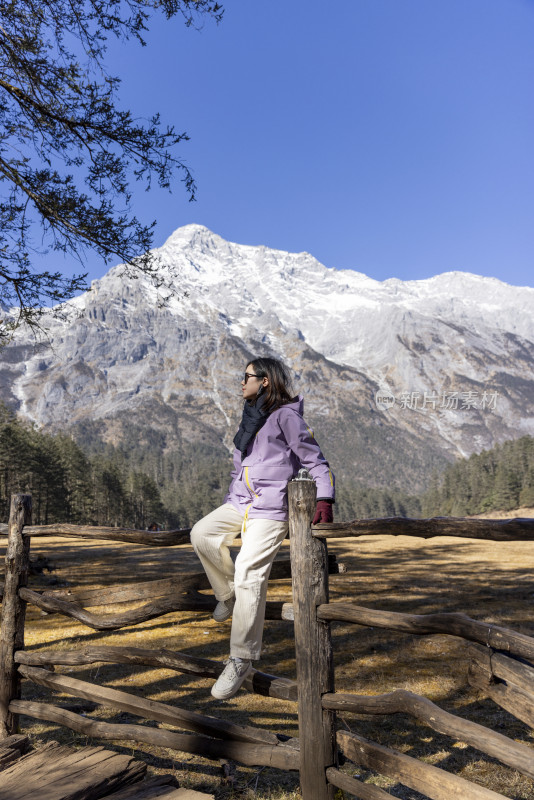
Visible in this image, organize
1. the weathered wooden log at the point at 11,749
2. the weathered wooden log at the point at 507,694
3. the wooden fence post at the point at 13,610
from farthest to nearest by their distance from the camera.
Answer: the wooden fence post at the point at 13,610 < the weathered wooden log at the point at 11,749 < the weathered wooden log at the point at 507,694

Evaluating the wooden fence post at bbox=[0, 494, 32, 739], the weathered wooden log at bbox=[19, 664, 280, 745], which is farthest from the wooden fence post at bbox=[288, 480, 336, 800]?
the wooden fence post at bbox=[0, 494, 32, 739]

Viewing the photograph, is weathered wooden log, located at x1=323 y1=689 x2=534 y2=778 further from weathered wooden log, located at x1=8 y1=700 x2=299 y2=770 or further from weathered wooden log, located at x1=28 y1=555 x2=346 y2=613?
weathered wooden log, located at x1=28 y1=555 x2=346 y2=613

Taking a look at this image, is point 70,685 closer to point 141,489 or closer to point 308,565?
point 308,565

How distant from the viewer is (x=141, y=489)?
83812mm

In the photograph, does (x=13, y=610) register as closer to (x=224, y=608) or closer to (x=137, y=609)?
(x=137, y=609)

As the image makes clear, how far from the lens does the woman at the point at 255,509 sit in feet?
11.0

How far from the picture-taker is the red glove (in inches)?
126

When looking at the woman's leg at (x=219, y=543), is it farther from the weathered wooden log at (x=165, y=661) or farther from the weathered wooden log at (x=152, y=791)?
the weathered wooden log at (x=152, y=791)

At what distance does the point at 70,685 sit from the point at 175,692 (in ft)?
4.94

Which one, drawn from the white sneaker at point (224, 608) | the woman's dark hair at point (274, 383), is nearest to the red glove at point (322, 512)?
the woman's dark hair at point (274, 383)

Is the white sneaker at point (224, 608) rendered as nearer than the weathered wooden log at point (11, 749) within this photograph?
No

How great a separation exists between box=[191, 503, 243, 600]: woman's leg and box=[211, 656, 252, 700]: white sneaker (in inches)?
16.4

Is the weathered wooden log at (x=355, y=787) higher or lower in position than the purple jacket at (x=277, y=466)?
lower

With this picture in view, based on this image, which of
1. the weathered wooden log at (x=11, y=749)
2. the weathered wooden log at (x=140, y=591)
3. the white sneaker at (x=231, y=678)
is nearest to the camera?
the weathered wooden log at (x=11, y=749)
